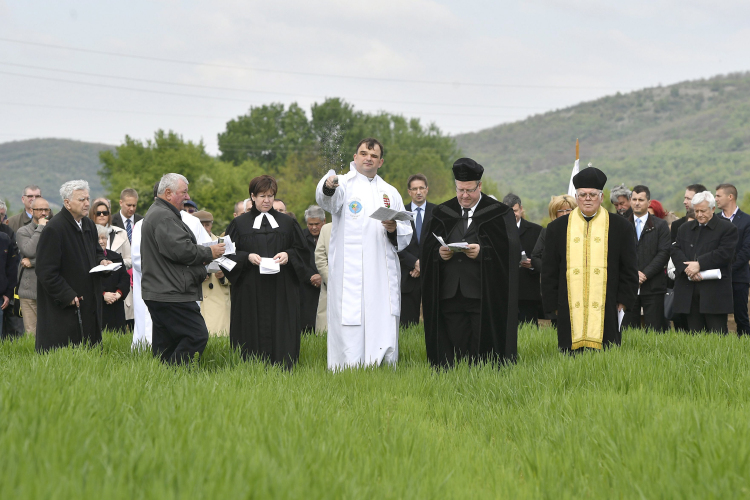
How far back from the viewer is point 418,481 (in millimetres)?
3664

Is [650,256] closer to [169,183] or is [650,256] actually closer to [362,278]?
[362,278]

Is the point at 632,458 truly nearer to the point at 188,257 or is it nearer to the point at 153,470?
the point at 153,470

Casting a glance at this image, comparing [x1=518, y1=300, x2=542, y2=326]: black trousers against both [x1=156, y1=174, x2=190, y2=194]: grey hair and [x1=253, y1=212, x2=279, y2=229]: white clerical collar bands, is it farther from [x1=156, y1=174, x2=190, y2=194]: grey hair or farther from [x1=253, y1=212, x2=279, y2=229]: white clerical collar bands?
[x1=156, y1=174, x2=190, y2=194]: grey hair

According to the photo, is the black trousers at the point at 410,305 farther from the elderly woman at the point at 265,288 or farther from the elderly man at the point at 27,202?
the elderly man at the point at 27,202

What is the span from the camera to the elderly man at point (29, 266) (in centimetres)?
987

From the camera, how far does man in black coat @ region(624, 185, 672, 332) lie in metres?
10.2

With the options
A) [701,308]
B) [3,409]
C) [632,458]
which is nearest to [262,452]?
[3,409]

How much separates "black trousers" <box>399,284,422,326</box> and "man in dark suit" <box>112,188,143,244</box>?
12.8 feet

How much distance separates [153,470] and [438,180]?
78330mm

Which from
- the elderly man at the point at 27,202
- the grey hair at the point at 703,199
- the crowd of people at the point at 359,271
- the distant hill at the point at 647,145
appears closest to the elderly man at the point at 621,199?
the grey hair at the point at 703,199

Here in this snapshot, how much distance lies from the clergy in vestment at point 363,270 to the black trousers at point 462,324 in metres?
0.51

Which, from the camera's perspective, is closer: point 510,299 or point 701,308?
point 510,299

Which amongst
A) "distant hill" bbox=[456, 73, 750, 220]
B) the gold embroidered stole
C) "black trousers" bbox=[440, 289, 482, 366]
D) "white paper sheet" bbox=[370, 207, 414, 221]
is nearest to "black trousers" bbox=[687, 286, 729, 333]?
the gold embroidered stole

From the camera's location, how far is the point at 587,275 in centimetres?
730
